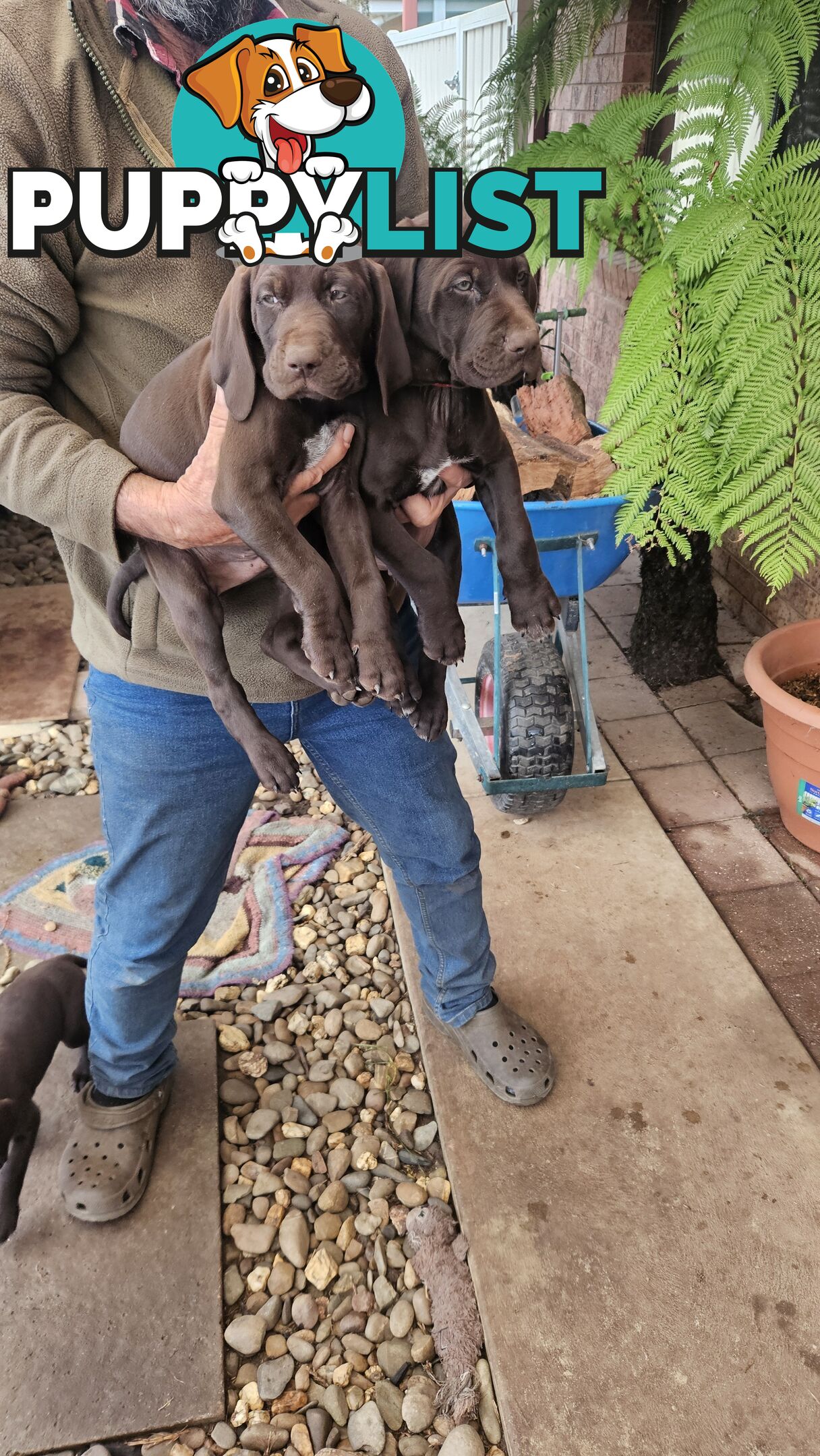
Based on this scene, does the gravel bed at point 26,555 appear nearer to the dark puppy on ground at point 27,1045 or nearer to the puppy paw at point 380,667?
the dark puppy on ground at point 27,1045

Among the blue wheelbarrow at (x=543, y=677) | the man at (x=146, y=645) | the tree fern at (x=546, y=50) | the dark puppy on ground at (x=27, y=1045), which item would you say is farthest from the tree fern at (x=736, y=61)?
the dark puppy on ground at (x=27, y=1045)

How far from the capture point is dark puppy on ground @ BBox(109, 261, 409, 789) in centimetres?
101

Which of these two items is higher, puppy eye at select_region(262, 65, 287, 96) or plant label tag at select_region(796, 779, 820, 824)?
puppy eye at select_region(262, 65, 287, 96)

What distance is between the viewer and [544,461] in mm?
2559

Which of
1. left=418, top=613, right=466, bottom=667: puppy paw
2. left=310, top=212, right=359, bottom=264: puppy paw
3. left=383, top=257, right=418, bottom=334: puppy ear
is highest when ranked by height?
left=310, top=212, right=359, bottom=264: puppy paw

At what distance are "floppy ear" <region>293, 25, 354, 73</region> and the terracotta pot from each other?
6.95ft

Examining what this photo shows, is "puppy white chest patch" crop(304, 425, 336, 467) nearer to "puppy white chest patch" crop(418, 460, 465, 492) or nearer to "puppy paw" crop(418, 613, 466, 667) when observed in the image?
"puppy white chest patch" crop(418, 460, 465, 492)

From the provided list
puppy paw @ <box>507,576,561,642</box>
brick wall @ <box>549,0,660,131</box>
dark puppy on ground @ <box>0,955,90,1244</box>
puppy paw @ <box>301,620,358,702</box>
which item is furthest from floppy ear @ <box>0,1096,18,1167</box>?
brick wall @ <box>549,0,660,131</box>

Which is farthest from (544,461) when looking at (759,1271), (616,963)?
(759,1271)

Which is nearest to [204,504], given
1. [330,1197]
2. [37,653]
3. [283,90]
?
[283,90]

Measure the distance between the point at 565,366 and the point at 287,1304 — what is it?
4374mm

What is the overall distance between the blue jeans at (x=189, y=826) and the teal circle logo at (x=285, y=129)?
29.9 inches

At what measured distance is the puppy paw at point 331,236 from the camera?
1.05 metres

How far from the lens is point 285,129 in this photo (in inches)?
44.5
